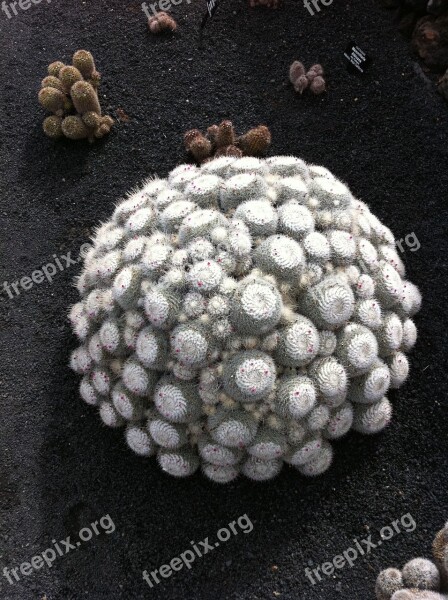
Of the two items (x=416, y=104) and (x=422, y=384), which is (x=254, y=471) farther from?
(x=416, y=104)

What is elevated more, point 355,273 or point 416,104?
point 416,104

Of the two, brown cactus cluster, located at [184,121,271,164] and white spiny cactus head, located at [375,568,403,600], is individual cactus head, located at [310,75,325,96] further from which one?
white spiny cactus head, located at [375,568,403,600]

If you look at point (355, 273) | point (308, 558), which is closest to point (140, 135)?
point (355, 273)

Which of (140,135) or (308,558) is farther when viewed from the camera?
(140,135)

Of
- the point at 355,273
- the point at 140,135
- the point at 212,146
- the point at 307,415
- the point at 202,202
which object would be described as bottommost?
the point at 307,415

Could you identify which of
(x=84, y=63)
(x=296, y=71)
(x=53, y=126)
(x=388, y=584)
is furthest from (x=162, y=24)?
(x=388, y=584)
